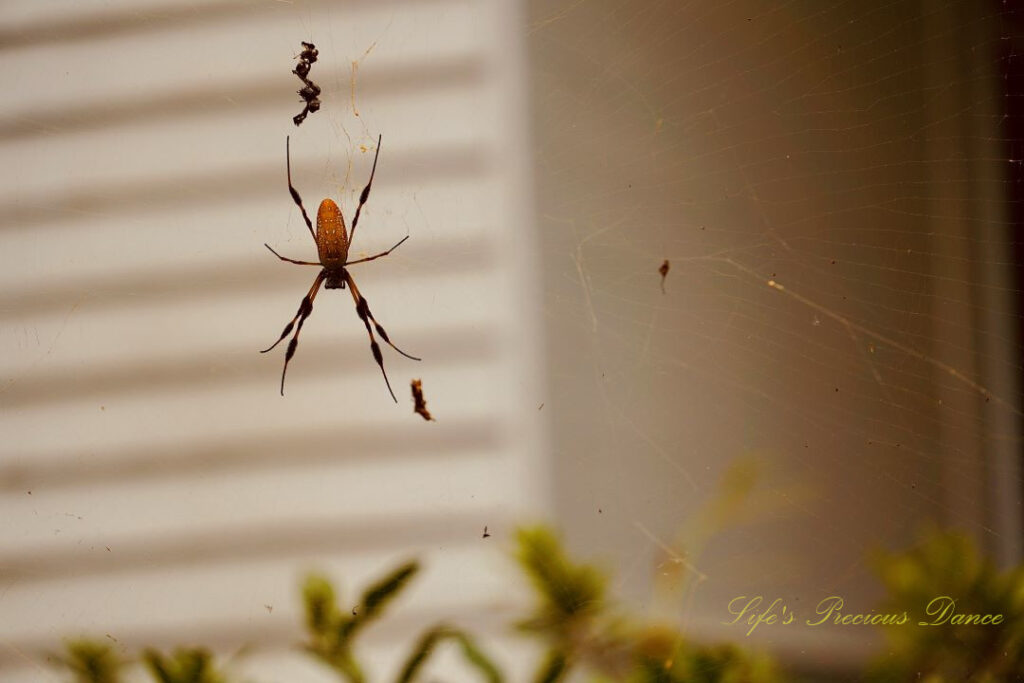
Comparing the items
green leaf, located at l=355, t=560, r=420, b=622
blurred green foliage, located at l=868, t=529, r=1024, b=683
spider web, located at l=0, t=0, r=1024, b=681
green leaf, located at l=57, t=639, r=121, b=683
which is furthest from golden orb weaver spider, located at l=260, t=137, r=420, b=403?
blurred green foliage, located at l=868, t=529, r=1024, b=683

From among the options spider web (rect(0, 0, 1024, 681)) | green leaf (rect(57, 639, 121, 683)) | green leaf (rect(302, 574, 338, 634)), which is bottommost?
green leaf (rect(57, 639, 121, 683))

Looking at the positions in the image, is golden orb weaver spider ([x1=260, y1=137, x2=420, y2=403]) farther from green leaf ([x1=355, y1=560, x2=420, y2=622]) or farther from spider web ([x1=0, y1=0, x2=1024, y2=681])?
green leaf ([x1=355, y1=560, x2=420, y2=622])

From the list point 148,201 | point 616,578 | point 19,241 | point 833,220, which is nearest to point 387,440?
point 616,578

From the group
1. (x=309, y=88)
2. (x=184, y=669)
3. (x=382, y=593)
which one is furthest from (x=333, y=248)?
(x=184, y=669)

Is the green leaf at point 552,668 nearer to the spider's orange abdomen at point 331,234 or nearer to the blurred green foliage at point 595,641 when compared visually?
the blurred green foliage at point 595,641

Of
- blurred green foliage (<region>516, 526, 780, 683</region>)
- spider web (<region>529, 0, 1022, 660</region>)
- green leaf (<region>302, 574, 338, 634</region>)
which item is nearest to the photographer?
blurred green foliage (<region>516, 526, 780, 683</region>)

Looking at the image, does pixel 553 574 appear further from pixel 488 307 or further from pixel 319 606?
pixel 488 307
